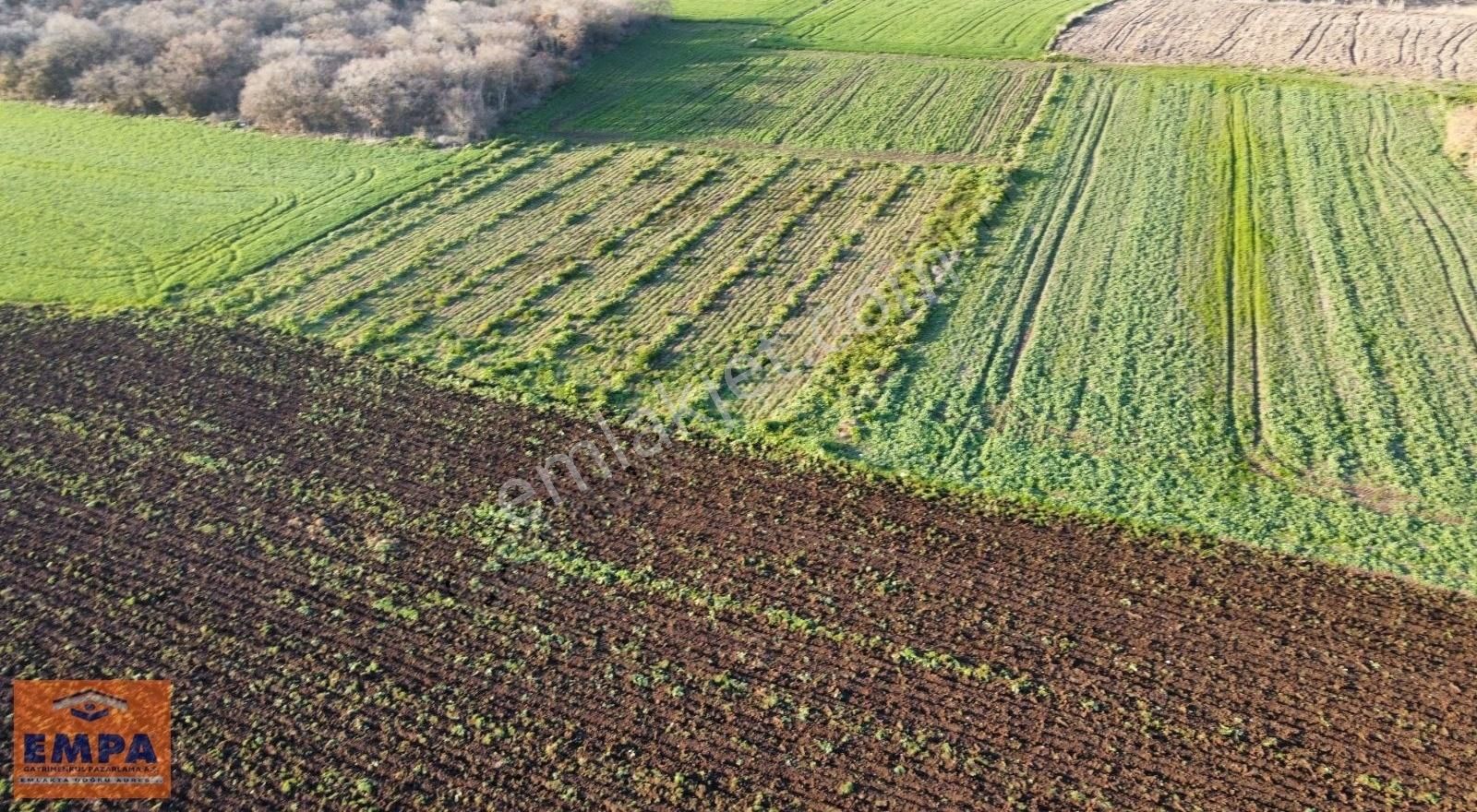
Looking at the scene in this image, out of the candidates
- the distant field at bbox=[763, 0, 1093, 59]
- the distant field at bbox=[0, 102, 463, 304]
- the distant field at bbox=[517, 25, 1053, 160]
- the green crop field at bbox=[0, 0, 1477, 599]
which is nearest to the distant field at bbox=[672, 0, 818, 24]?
the distant field at bbox=[763, 0, 1093, 59]

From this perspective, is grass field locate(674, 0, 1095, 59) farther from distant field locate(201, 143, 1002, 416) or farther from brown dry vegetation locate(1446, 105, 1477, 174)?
brown dry vegetation locate(1446, 105, 1477, 174)

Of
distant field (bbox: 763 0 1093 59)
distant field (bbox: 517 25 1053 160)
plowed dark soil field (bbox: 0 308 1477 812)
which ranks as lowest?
plowed dark soil field (bbox: 0 308 1477 812)

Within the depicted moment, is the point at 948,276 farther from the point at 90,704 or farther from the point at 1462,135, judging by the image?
the point at 90,704

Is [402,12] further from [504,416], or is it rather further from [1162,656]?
[1162,656]

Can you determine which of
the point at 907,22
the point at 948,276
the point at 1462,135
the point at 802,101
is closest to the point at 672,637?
the point at 948,276

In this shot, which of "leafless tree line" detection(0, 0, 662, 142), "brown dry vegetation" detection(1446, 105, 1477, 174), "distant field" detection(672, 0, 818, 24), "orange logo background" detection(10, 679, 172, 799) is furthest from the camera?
"distant field" detection(672, 0, 818, 24)

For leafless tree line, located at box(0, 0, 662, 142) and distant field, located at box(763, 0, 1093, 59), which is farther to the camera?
distant field, located at box(763, 0, 1093, 59)

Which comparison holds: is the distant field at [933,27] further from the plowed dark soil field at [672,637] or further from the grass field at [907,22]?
the plowed dark soil field at [672,637]
